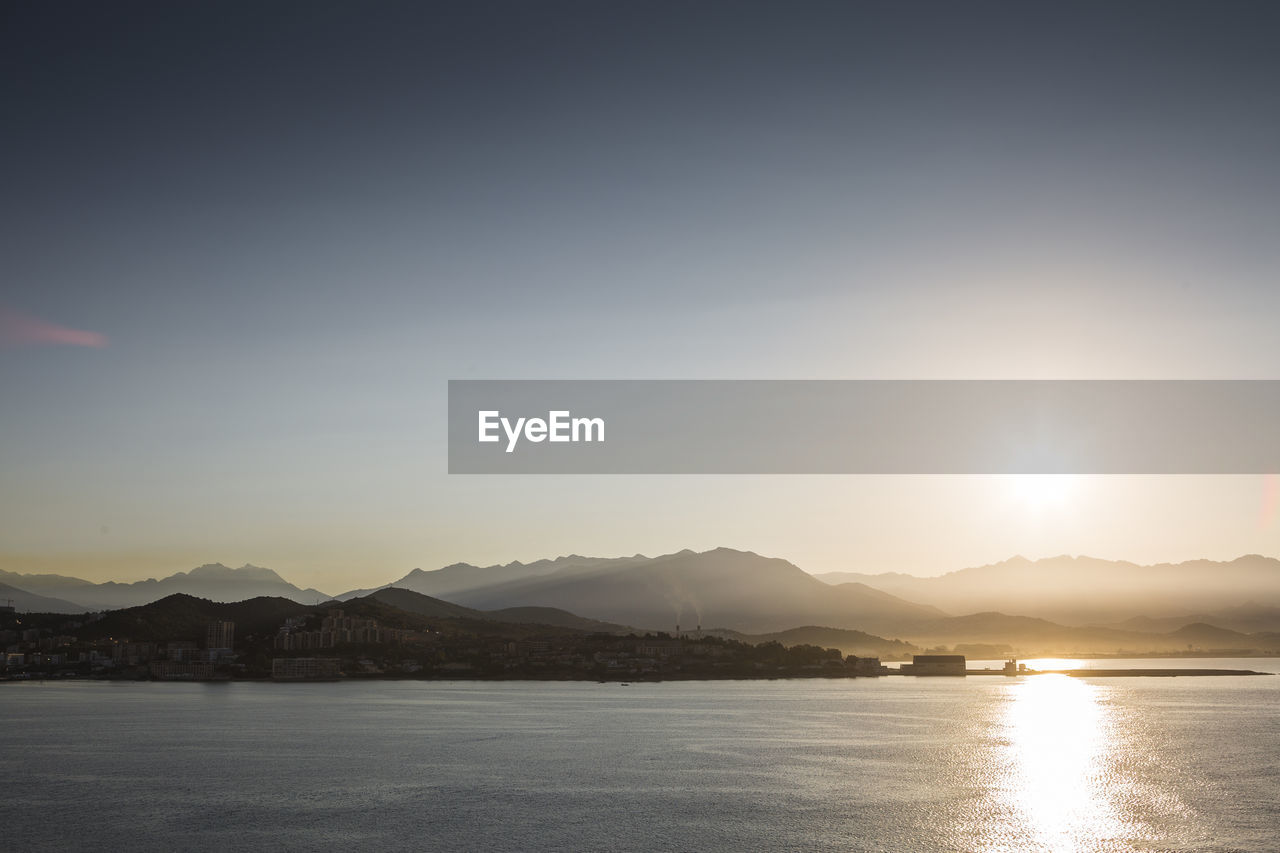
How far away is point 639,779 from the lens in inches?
1833

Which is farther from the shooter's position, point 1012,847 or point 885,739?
point 885,739

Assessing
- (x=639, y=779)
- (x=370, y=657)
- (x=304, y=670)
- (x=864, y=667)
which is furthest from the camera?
(x=864, y=667)

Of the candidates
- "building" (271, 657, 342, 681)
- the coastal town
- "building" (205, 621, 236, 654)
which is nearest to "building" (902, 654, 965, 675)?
the coastal town

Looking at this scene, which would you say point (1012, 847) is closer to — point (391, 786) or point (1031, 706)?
point (391, 786)

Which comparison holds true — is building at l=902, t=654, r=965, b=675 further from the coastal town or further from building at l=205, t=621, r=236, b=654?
building at l=205, t=621, r=236, b=654

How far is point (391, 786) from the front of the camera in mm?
45250

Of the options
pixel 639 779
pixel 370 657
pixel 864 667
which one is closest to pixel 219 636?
pixel 370 657

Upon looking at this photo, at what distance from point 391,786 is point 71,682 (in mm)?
146441

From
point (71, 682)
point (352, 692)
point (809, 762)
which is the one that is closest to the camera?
point (809, 762)

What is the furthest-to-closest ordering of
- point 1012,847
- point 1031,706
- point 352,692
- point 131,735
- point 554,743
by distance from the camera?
point 352,692 < point 1031,706 < point 131,735 < point 554,743 < point 1012,847

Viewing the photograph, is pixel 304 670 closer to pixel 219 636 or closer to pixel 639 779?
pixel 219 636

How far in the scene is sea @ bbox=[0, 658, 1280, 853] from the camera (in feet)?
115

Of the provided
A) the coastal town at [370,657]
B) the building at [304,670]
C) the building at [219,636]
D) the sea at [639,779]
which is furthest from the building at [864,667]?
the building at [219,636]

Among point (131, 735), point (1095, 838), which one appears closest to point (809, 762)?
point (1095, 838)
